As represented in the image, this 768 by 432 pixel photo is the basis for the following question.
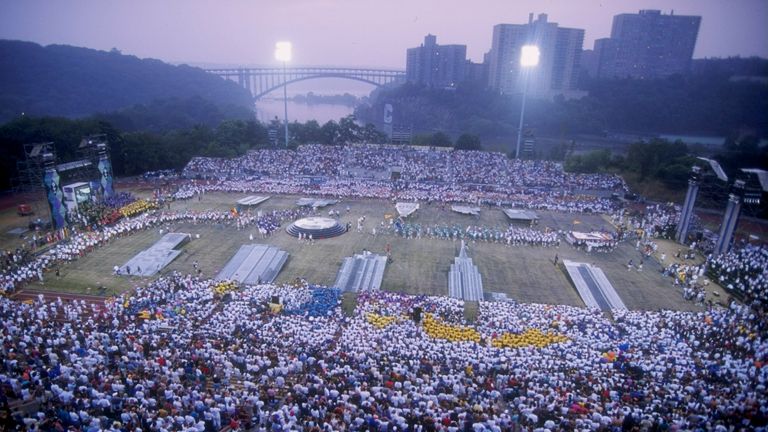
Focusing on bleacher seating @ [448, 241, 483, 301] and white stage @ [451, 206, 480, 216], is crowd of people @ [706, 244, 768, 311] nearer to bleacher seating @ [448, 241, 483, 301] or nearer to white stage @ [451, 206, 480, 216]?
bleacher seating @ [448, 241, 483, 301]

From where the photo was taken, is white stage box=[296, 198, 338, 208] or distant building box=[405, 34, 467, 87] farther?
A: distant building box=[405, 34, 467, 87]

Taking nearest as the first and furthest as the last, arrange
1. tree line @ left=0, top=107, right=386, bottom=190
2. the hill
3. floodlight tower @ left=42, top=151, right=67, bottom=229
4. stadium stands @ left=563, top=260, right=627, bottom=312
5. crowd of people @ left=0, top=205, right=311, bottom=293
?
stadium stands @ left=563, top=260, right=627, bottom=312 < crowd of people @ left=0, top=205, right=311, bottom=293 < floodlight tower @ left=42, top=151, right=67, bottom=229 < tree line @ left=0, top=107, right=386, bottom=190 < the hill

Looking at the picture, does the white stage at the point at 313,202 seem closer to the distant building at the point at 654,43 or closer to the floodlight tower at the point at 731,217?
the floodlight tower at the point at 731,217

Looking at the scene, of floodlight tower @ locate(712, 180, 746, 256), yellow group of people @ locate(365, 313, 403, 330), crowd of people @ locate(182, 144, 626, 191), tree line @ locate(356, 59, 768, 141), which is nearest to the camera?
yellow group of people @ locate(365, 313, 403, 330)

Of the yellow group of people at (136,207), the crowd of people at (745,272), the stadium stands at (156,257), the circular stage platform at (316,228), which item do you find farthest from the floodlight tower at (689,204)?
the yellow group of people at (136,207)

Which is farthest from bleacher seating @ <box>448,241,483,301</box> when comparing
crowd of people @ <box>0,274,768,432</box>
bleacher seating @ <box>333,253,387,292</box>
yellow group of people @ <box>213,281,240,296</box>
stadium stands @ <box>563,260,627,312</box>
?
yellow group of people @ <box>213,281,240,296</box>

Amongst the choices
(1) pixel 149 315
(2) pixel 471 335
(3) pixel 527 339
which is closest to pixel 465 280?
(2) pixel 471 335

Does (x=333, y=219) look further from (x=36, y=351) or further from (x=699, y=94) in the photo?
(x=699, y=94)
